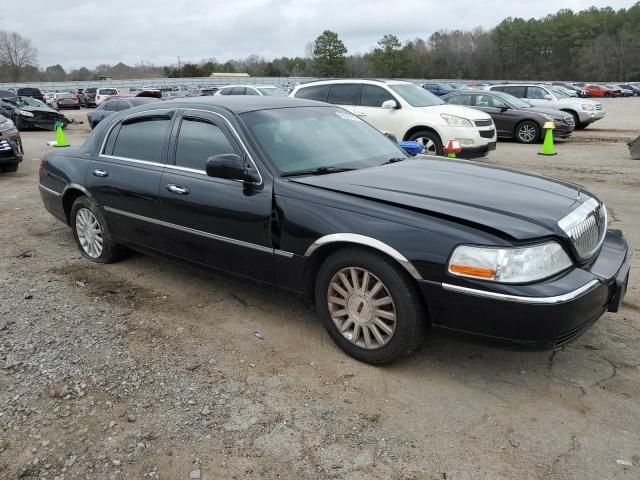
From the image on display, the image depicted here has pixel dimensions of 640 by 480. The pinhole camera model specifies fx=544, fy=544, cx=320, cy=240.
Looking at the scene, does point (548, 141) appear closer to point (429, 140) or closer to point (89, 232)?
point (429, 140)

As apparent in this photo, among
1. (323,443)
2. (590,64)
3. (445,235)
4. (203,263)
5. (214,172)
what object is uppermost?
(590,64)

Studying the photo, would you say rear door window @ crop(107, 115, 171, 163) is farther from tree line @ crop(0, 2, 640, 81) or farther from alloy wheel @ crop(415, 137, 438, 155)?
tree line @ crop(0, 2, 640, 81)

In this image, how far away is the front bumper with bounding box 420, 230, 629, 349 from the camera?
2779mm

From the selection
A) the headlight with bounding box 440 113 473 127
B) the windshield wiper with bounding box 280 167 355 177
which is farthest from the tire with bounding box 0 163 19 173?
the windshield wiper with bounding box 280 167 355 177

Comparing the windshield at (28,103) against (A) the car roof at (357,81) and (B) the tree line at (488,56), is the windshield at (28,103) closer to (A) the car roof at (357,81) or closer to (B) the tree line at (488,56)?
(A) the car roof at (357,81)

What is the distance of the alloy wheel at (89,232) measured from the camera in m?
5.30

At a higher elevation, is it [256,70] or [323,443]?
[256,70]

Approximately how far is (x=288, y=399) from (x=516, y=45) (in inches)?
4752

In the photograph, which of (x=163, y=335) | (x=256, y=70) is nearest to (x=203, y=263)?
(x=163, y=335)

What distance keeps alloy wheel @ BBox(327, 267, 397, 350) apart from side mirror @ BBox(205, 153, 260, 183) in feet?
3.10

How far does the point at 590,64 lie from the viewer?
322 ft

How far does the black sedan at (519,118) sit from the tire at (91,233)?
1264cm

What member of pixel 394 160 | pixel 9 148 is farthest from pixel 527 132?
pixel 9 148

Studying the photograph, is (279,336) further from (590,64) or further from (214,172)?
(590,64)
